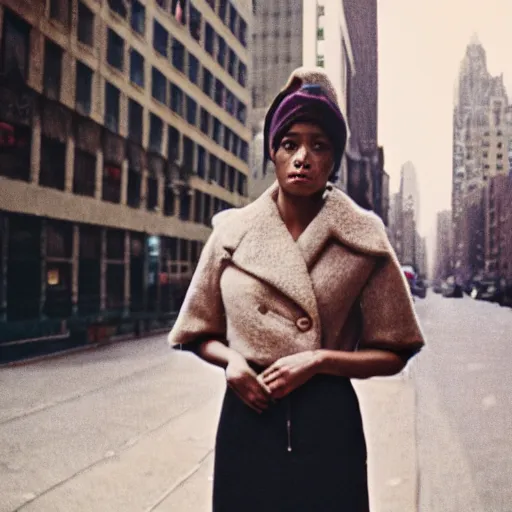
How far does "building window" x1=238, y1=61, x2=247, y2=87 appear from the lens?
3809 centimetres

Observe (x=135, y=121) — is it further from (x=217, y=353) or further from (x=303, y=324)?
(x=303, y=324)

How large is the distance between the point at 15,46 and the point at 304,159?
57.1 ft

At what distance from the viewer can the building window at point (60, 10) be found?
1884 cm

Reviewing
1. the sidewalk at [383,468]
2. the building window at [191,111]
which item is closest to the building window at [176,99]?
the building window at [191,111]

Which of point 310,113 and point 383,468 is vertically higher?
point 310,113

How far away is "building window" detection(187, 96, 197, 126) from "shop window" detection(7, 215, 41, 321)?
1457 cm

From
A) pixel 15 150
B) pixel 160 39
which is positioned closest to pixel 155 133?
pixel 160 39

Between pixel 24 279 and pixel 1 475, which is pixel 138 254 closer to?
pixel 24 279

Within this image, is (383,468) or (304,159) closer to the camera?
(304,159)

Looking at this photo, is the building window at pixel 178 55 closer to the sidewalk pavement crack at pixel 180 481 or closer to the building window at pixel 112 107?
the building window at pixel 112 107

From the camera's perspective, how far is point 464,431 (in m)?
7.46

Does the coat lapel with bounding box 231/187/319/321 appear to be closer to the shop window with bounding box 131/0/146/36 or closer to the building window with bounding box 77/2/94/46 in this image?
the building window with bounding box 77/2/94/46

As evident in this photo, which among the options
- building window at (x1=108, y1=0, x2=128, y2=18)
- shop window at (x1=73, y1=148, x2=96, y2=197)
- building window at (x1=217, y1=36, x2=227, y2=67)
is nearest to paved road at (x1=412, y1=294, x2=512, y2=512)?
shop window at (x1=73, y1=148, x2=96, y2=197)

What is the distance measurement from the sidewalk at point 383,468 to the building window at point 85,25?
16.2 metres
